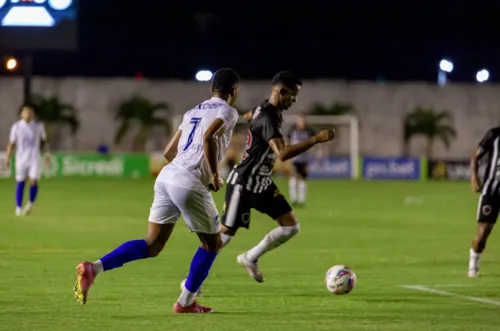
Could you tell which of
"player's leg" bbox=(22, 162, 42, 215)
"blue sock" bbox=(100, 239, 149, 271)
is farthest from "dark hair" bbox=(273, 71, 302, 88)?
"player's leg" bbox=(22, 162, 42, 215)

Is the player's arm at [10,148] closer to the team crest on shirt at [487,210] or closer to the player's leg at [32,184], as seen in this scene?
the player's leg at [32,184]

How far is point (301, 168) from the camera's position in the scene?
97.3ft

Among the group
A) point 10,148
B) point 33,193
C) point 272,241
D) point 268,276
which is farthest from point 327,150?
point 272,241

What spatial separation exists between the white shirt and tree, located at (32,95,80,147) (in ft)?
93.7

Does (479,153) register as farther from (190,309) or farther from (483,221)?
(190,309)

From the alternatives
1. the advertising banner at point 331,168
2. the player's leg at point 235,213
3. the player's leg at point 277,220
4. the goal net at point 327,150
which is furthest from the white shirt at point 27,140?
the advertising banner at point 331,168

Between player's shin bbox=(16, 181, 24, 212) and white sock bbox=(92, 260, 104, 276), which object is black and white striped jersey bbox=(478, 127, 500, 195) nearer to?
white sock bbox=(92, 260, 104, 276)

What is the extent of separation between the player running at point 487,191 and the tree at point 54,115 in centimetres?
4142

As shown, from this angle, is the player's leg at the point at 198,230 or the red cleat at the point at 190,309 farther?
the red cleat at the point at 190,309

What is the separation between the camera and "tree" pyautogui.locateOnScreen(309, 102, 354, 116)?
2178 inches

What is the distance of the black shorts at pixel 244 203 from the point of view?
1245cm

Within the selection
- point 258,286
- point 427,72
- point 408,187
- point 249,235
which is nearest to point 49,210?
point 249,235

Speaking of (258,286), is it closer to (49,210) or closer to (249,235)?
(249,235)

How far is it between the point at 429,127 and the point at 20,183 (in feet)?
113
